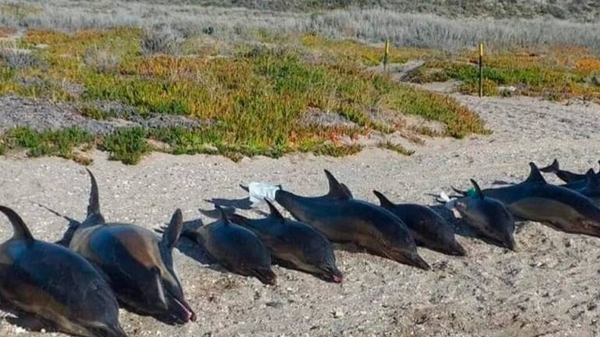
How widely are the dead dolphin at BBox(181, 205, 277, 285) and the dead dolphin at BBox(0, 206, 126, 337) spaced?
1469 mm

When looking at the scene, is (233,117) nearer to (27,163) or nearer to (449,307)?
(27,163)

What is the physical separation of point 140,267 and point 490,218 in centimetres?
381

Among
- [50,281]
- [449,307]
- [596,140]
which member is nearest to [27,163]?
[50,281]

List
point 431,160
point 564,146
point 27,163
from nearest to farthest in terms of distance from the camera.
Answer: point 27,163 → point 431,160 → point 564,146

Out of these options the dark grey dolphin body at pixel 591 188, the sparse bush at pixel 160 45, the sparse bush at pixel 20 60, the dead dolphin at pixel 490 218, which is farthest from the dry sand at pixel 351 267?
the sparse bush at pixel 160 45

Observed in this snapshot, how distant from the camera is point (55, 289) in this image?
224 inches

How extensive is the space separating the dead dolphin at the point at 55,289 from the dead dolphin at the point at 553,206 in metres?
4.82

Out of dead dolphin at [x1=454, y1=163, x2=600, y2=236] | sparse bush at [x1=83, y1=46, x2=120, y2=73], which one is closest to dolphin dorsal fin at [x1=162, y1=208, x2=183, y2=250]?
dead dolphin at [x1=454, y1=163, x2=600, y2=236]

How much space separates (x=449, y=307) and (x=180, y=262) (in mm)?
2297

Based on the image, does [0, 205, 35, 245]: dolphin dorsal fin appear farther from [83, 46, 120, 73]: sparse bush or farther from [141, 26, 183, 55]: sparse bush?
[141, 26, 183, 55]: sparse bush

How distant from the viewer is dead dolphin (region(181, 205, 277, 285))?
23.1 ft

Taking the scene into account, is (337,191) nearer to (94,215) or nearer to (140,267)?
(94,215)

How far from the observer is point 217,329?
6289 mm

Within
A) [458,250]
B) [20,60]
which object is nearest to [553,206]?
[458,250]
